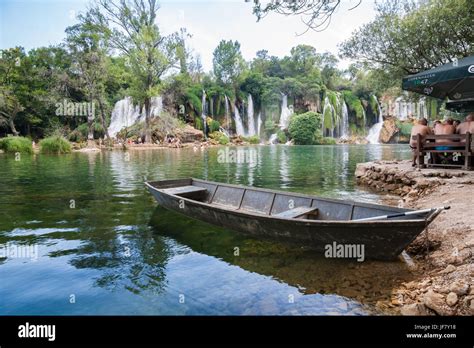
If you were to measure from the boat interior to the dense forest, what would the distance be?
4.36 m

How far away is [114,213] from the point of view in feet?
32.1

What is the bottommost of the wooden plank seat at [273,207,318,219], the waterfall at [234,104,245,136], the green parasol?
the wooden plank seat at [273,207,318,219]

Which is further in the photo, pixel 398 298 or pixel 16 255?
pixel 16 255

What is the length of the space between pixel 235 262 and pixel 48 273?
316cm

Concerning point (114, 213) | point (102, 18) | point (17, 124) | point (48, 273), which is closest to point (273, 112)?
point (102, 18)

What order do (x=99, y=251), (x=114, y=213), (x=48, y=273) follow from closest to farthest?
(x=48, y=273)
(x=99, y=251)
(x=114, y=213)

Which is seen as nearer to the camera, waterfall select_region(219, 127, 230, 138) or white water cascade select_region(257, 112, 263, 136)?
waterfall select_region(219, 127, 230, 138)

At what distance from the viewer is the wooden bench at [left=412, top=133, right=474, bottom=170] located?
1038cm

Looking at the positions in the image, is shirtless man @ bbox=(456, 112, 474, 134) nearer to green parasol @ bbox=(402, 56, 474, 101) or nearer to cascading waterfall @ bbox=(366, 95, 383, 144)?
green parasol @ bbox=(402, 56, 474, 101)

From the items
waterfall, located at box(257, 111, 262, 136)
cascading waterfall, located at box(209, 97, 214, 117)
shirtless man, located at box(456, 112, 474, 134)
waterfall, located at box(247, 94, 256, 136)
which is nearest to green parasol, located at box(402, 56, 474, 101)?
shirtless man, located at box(456, 112, 474, 134)

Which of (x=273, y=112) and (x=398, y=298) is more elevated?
(x=273, y=112)

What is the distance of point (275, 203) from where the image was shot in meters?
8.39

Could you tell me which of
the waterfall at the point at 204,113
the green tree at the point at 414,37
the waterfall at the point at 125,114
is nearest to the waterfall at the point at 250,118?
the waterfall at the point at 204,113
